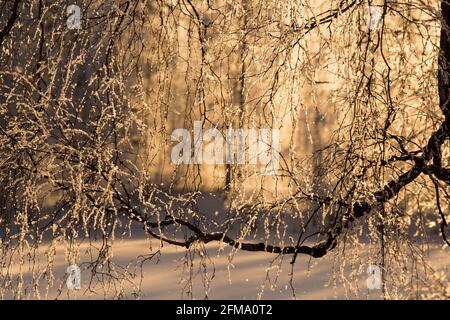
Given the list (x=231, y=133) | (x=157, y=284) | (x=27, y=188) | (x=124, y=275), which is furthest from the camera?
(x=157, y=284)

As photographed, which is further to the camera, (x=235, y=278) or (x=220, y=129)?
(x=235, y=278)

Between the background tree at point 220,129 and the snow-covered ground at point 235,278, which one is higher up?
the background tree at point 220,129

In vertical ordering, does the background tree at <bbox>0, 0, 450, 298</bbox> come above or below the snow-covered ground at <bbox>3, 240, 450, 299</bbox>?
above

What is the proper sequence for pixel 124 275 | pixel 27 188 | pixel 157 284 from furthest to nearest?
pixel 157 284
pixel 124 275
pixel 27 188

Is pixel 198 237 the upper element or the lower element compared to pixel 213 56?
lower

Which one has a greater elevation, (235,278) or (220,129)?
(220,129)

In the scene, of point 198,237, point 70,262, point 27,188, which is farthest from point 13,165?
point 198,237

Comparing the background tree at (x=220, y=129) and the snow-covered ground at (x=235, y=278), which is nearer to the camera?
the background tree at (x=220, y=129)

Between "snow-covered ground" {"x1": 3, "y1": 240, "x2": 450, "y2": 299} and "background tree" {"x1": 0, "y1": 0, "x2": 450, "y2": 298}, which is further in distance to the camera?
"snow-covered ground" {"x1": 3, "y1": 240, "x2": 450, "y2": 299}
